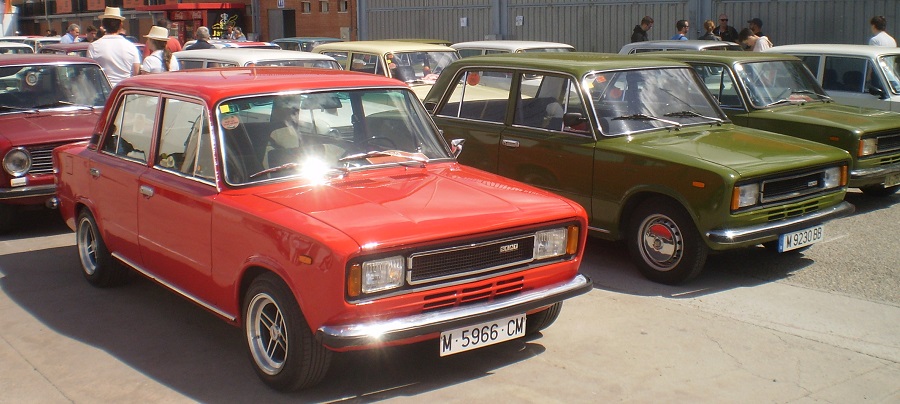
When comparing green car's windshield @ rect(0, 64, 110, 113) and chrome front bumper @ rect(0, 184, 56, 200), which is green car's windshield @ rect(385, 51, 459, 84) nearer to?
green car's windshield @ rect(0, 64, 110, 113)

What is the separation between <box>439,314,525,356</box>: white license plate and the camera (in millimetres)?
4831

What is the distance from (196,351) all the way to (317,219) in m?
1.53

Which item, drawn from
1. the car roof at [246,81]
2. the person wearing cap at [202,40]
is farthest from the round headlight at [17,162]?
the person wearing cap at [202,40]

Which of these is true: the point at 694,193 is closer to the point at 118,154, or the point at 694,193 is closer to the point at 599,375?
the point at 599,375

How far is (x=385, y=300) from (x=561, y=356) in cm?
143

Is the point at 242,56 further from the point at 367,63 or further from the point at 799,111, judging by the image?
the point at 799,111

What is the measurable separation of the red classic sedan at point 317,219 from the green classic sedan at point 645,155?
0.88 metres

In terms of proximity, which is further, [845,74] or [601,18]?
[601,18]

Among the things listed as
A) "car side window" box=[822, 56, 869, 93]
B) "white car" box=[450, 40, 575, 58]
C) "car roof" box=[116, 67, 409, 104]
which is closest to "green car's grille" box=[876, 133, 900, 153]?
"car side window" box=[822, 56, 869, 93]

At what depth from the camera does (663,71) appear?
830cm

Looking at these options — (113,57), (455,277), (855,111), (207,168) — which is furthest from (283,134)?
(113,57)

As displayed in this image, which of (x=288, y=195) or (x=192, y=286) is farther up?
(x=288, y=195)

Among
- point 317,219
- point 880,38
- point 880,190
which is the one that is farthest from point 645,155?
point 880,38

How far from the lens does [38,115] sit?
9641 millimetres
